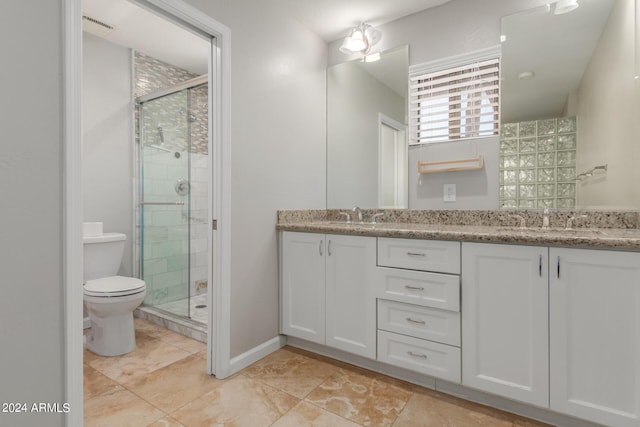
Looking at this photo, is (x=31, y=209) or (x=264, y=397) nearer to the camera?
(x=31, y=209)

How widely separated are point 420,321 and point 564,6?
6.40 feet

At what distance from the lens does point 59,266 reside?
1.22 meters

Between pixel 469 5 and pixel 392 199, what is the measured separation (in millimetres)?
1352

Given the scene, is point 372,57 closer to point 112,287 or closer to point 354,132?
point 354,132

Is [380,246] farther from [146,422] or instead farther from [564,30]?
[564,30]

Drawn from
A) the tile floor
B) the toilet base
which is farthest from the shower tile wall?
the tile floor

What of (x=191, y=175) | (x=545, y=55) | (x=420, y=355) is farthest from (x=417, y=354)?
(x=191, y=175)

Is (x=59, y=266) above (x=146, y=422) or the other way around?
above

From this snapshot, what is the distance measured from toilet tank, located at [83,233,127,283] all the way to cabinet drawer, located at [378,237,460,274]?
2.11 m

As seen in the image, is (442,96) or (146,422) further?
(442,96)

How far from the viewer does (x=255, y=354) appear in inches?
82.4

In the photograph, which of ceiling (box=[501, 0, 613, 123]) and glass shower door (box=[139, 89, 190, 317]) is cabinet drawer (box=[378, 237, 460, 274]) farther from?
glass shower door (box=[139, 89, 190, 317])

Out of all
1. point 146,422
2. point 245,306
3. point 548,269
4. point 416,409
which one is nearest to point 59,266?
point 146,422

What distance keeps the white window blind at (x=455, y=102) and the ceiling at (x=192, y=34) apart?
481mm
